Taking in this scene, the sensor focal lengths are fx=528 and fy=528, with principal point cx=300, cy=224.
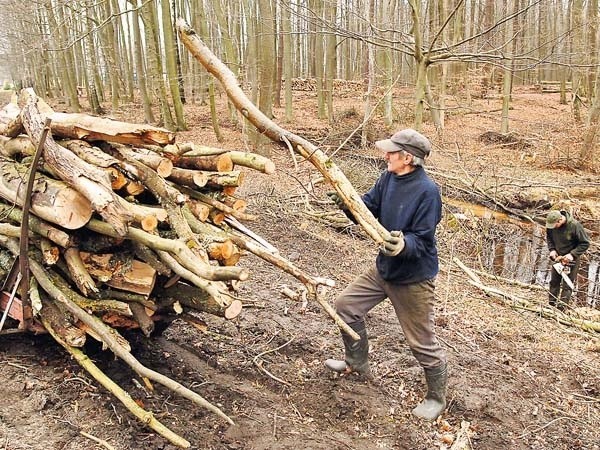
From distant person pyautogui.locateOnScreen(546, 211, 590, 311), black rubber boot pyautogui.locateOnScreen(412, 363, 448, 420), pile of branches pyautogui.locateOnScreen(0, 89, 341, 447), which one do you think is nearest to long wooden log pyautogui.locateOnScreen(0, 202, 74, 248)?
pile of branches pyautogui.locateOnScreen(0, 89, 341, 447)

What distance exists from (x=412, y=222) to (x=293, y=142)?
1145 millimetres

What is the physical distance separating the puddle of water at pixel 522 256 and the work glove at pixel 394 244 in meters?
6.21

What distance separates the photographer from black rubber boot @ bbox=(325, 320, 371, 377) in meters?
4.45

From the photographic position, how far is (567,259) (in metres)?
7.86

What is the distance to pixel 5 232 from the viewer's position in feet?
12.7

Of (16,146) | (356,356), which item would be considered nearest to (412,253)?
(356,356)

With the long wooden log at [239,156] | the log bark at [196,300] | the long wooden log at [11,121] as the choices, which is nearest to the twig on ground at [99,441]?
the log bark at [196,300]

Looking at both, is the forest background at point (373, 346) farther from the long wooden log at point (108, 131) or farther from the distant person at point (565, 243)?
the long wooden log at point (108, 131)

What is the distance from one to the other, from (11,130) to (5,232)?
2.89 ft

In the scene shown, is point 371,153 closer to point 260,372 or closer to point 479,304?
point 479,304

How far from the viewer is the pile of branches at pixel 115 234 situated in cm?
336

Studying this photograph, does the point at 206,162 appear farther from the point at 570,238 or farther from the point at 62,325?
the point at 570,238

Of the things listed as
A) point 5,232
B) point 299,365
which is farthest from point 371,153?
point 5,232

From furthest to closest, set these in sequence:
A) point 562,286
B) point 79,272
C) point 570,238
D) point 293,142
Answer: point 562,286
point 570,238
point 293,142
point 79,272
